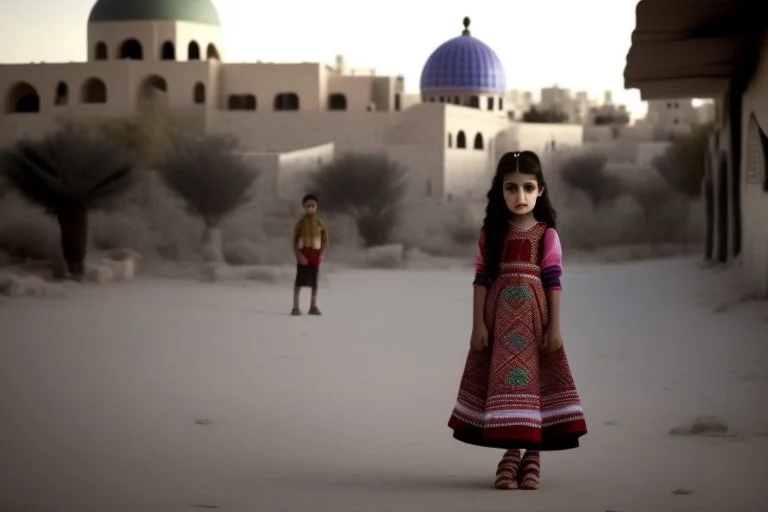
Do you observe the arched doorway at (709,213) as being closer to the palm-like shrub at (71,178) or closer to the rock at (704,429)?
the palm-like shrub at (71,178)

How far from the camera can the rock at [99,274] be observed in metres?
20.2

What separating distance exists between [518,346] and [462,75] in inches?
1728

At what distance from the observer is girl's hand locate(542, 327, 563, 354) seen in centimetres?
588

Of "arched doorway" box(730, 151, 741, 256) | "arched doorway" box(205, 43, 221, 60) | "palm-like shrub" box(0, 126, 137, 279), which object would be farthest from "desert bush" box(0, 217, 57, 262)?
"arched doorway" box(205, 43, 221, 60)

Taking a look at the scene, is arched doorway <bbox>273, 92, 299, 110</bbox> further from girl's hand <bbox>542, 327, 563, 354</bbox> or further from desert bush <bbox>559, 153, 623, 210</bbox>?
girl's hand <bbox>542, 327, 563, 354</bbox>

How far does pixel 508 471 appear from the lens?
19.4ft

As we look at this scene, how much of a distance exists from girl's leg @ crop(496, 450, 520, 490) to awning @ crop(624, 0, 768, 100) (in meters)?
6.68

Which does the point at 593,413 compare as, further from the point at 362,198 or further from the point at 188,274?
the point at 362,198

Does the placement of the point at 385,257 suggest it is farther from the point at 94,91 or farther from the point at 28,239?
the point at 94,91

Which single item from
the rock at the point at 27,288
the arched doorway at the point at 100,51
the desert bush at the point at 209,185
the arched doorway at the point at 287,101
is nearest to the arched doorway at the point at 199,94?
the arched doorway at the point at 287,101

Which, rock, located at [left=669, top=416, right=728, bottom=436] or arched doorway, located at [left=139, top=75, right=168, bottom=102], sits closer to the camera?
rock, located at [left=669, top=416, right=728, bottom=436]

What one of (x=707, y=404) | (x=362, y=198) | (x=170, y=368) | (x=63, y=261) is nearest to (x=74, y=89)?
(x=362, y=198)

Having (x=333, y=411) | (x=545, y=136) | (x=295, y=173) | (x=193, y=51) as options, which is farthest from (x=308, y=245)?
(x=545, y=136)

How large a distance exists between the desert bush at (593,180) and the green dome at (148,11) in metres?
15.2
